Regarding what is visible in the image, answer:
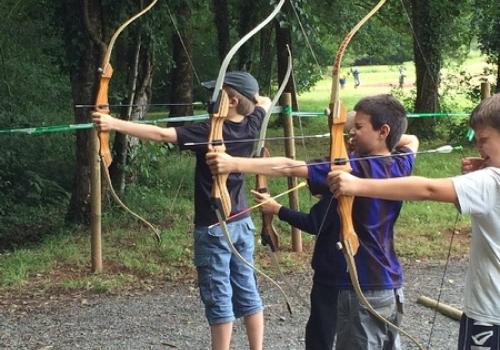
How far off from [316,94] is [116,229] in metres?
24.0

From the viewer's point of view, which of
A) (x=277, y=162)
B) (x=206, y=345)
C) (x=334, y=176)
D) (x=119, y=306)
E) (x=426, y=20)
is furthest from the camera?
(x=426, y=20)

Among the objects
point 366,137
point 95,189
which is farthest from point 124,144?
point 366,137

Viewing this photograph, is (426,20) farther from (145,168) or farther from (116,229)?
(116,229)

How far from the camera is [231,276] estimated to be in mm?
3510

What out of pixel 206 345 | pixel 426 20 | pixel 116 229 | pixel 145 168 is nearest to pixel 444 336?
pixel 206 345

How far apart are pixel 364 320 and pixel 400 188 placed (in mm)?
733

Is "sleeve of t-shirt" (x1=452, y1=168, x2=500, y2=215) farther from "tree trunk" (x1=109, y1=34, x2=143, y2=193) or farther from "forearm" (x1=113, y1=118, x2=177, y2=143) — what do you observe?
"tree trunk" (x1=109, y1=34, x2=143, y2=193)

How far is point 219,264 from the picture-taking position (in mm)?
3350

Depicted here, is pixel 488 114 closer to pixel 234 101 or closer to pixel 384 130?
pixel 384 130

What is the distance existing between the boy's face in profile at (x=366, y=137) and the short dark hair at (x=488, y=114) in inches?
16.4

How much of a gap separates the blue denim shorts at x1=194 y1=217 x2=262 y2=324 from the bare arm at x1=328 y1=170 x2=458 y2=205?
4.22 feet

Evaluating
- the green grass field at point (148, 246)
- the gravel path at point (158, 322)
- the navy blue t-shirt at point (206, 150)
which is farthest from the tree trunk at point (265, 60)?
the navy blue t-shirt at point (206, 150)

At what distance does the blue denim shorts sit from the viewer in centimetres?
334

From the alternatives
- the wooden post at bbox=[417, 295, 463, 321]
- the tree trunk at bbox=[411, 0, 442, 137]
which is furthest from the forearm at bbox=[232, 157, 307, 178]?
the tree trunk at bbox=[411, 0, 442, 137]
